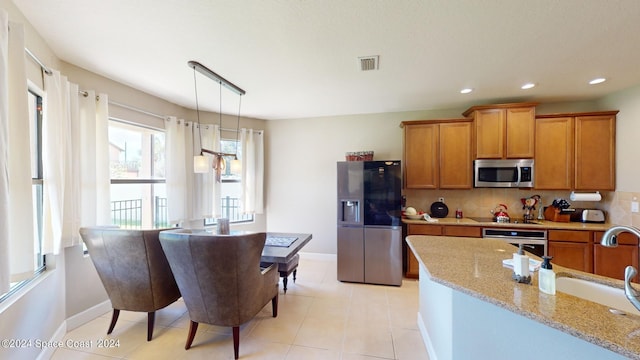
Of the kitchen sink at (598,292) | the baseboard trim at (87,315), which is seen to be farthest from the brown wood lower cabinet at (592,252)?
the baseboard trim at (87,315)

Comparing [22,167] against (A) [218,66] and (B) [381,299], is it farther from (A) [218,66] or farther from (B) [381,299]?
(B) [381,299]

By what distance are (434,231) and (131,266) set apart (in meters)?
3.50

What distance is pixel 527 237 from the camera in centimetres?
315

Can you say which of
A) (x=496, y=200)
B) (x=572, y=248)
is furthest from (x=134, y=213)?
(x=572, y=248)

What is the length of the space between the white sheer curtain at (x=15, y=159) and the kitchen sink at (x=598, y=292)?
10.2ft

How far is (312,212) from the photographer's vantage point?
4.54m

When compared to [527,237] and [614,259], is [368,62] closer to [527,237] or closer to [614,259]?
[527,237]

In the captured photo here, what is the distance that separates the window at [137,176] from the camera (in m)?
3.06

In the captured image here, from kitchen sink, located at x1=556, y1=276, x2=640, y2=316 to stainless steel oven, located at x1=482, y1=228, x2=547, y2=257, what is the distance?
78.7 inches

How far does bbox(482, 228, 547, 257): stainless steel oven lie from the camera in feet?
10.2

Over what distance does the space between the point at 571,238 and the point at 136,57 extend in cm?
522

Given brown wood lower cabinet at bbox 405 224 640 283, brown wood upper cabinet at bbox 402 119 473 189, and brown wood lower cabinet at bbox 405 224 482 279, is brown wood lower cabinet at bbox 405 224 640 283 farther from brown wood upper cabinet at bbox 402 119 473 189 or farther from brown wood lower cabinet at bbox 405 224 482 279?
brown wood upper cabinet at bbox 402 119 473 189

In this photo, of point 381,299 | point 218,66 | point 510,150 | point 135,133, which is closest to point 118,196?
point 135,133

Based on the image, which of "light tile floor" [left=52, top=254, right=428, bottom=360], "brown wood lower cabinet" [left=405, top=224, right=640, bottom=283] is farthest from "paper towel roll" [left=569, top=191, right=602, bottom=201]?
"light tile floor" [left=52, top=254, right=428, bottom=360]
